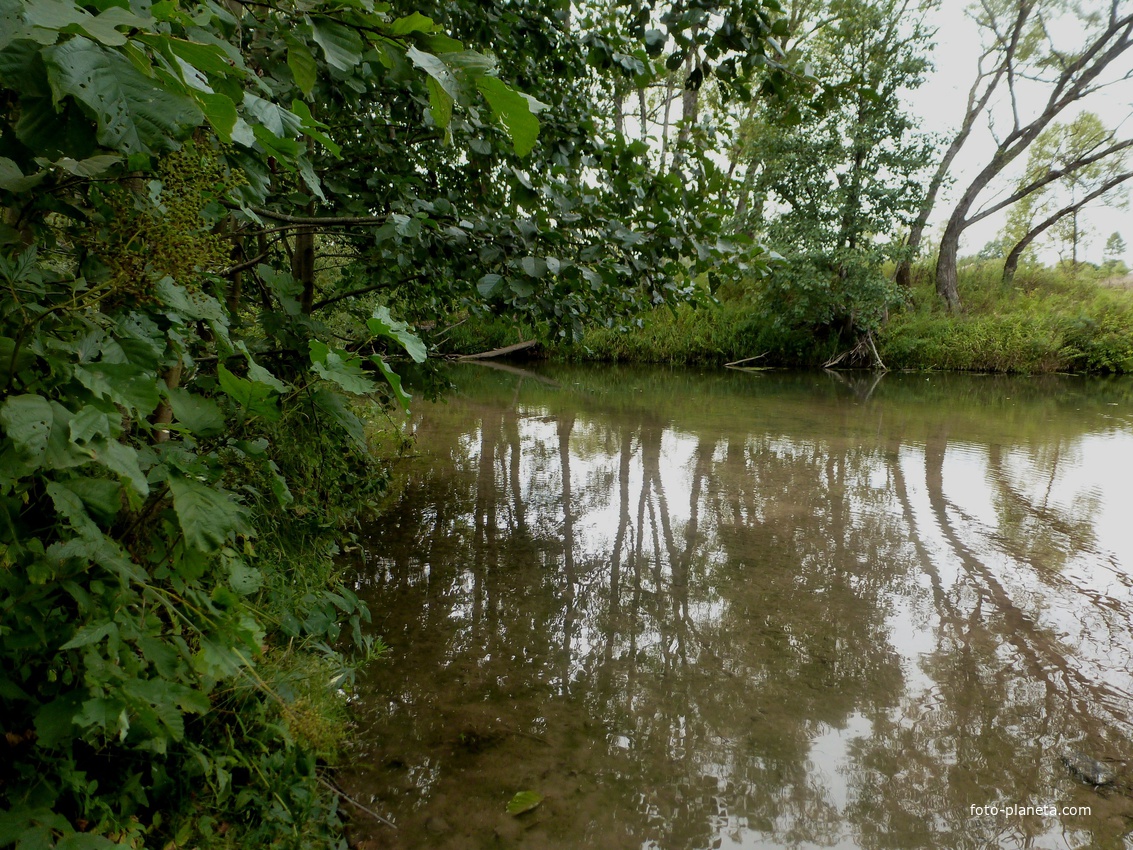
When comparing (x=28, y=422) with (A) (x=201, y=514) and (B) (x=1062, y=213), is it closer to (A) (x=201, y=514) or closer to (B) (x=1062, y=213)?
(A) (x=201, y=514)

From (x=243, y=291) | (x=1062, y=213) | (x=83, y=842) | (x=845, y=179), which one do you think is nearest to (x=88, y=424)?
(x=83, y=842)

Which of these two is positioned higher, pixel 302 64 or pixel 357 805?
pixel 302 64

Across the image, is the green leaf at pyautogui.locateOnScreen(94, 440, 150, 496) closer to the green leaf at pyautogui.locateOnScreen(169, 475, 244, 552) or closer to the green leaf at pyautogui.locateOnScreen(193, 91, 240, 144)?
the green leaf at pyautogui.locateOnScreen(169, 475, 244, 552)

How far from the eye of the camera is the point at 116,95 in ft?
2.62

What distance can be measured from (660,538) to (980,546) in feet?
6.37

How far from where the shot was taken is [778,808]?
195 centimetres

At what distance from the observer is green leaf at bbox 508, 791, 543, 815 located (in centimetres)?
191

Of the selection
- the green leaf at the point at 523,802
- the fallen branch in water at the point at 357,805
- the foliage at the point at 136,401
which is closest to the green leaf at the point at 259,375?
the foliage at the point at 136,401

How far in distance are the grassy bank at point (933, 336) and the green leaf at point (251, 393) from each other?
1438 centimetres

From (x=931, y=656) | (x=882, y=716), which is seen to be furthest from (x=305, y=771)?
(x=931, y=656)

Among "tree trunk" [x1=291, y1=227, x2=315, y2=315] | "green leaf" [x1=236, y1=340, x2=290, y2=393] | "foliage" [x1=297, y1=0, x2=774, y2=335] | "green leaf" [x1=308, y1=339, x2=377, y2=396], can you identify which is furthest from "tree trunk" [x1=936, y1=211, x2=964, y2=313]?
"green leaf" [x1=236, y1=340, x2=290, y2=393]

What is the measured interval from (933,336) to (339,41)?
18.4 metres

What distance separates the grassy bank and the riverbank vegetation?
12.8 metres

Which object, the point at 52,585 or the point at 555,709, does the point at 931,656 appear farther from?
the point at 52,585
